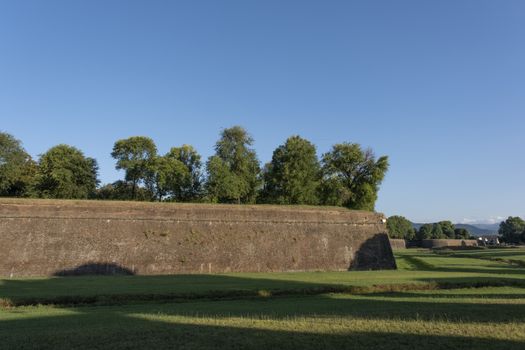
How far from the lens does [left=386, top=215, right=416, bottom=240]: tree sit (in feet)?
393

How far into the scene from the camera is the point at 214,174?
51281 mm

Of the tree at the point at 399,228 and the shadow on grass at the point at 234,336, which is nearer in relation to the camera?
the shadow on grass at the point at 234,336

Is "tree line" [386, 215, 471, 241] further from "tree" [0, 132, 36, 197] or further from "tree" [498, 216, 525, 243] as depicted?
"tree" [0, 132, 36, 197]

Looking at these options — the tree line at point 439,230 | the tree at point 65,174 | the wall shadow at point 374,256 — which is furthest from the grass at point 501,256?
the tree line at point 439,230

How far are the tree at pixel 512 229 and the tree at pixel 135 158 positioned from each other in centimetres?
8685

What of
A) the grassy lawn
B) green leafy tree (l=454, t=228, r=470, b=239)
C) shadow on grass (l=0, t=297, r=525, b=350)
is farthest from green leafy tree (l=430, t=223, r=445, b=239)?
shadow on grass (l=0, t=297, r=525, b=350)

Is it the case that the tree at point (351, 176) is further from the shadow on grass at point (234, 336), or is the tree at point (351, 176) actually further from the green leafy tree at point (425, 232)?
the green leafy tree at point (425, 232)

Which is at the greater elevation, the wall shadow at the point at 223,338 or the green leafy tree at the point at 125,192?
the green leafy tree at the point at 125,192

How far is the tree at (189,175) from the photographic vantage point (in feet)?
174

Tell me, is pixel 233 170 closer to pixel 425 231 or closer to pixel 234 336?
pixel 234 336

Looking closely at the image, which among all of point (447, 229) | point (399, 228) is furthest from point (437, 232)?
point (399, 228)

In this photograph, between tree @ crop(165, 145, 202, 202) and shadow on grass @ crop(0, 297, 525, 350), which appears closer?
shadow on grass @ crop(0, 297, 525, 350)

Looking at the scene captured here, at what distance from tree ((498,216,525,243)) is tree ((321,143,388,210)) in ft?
216

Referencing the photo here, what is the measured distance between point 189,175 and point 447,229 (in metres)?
105
